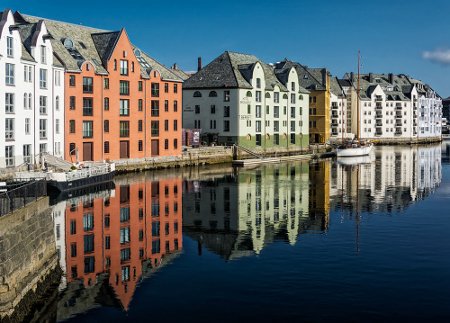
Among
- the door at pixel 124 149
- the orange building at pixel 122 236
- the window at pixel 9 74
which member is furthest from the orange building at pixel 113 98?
the orange building at pixel 122 236

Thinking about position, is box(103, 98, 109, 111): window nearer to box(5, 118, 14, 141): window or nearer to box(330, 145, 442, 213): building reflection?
box(5, 118, 14, 141): window

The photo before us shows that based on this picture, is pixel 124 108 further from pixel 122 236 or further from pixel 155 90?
pixel 122 236

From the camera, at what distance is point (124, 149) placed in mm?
87250

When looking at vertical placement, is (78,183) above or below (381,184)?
above

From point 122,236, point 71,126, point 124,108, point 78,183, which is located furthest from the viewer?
point 124,108

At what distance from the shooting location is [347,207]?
2237 inches

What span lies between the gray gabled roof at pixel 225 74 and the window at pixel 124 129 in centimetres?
3130

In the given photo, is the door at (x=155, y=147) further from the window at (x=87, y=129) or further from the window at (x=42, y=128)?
the window at (x=42, y=128)

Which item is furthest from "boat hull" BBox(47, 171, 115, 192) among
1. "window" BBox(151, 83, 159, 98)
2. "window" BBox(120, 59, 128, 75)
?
"window" BBox(151, 83, 159, 98)

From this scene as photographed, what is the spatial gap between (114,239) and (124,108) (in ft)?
161

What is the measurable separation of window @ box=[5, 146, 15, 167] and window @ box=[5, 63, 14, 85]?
6.85m

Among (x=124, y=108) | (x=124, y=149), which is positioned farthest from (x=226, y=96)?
(x=124, y=149)

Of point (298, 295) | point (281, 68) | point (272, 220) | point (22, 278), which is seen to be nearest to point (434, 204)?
point (272, 220)

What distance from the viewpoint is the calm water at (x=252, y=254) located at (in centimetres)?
2706
